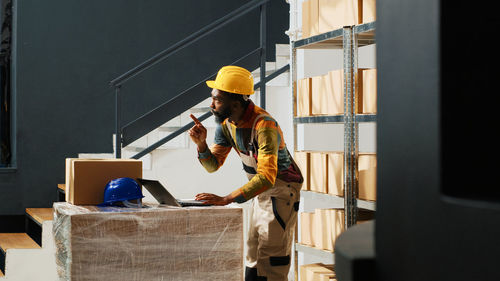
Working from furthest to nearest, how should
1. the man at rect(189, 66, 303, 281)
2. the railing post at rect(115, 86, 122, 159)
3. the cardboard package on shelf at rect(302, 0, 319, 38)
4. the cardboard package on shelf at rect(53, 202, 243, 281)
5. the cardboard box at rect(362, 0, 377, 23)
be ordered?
1. the railing post at rect(115, 86, 122, 159)
2. the cardboard package on shelf at rect(302, 0, 319, 38)
3. the cardboard box at rect(362, 0, 377, 23)
4. the man at rect(189, 66, 303, 281)
5. the cardboard package on shelf at rect(53, 202, 243, 281)

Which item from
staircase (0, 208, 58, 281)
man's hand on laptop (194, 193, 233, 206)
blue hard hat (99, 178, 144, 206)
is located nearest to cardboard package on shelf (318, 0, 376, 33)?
man's hand on laptop (194, 193, 233, 206)

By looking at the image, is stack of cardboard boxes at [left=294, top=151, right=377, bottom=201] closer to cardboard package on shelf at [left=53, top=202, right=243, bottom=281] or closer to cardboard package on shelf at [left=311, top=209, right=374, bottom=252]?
cardboard package on shelf at [left=311, top=209, right=374, bottom=252]

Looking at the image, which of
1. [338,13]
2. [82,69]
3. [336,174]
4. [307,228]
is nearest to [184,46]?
[82,69]

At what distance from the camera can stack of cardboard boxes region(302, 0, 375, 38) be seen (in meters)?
3.75

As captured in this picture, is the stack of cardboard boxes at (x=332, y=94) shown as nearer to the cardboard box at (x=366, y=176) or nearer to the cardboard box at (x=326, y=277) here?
the cardboard box at (x=366, y=176)

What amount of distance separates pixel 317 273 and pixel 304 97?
1.12 m

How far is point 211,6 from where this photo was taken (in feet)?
25.9

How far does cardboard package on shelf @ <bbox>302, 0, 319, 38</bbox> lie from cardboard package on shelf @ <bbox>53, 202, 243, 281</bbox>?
5.22 feet

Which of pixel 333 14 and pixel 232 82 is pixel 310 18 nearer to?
pixel 333 14

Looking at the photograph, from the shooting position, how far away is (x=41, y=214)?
6.14 meters

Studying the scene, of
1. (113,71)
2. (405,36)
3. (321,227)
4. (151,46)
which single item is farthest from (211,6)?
(405,36)

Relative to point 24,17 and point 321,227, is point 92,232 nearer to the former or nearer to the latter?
point 321,227

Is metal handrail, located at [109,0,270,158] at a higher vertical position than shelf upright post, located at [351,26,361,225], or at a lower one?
higher

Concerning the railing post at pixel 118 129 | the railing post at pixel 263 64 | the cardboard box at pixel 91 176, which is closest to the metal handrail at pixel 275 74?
the railing post at pixel 263 64
